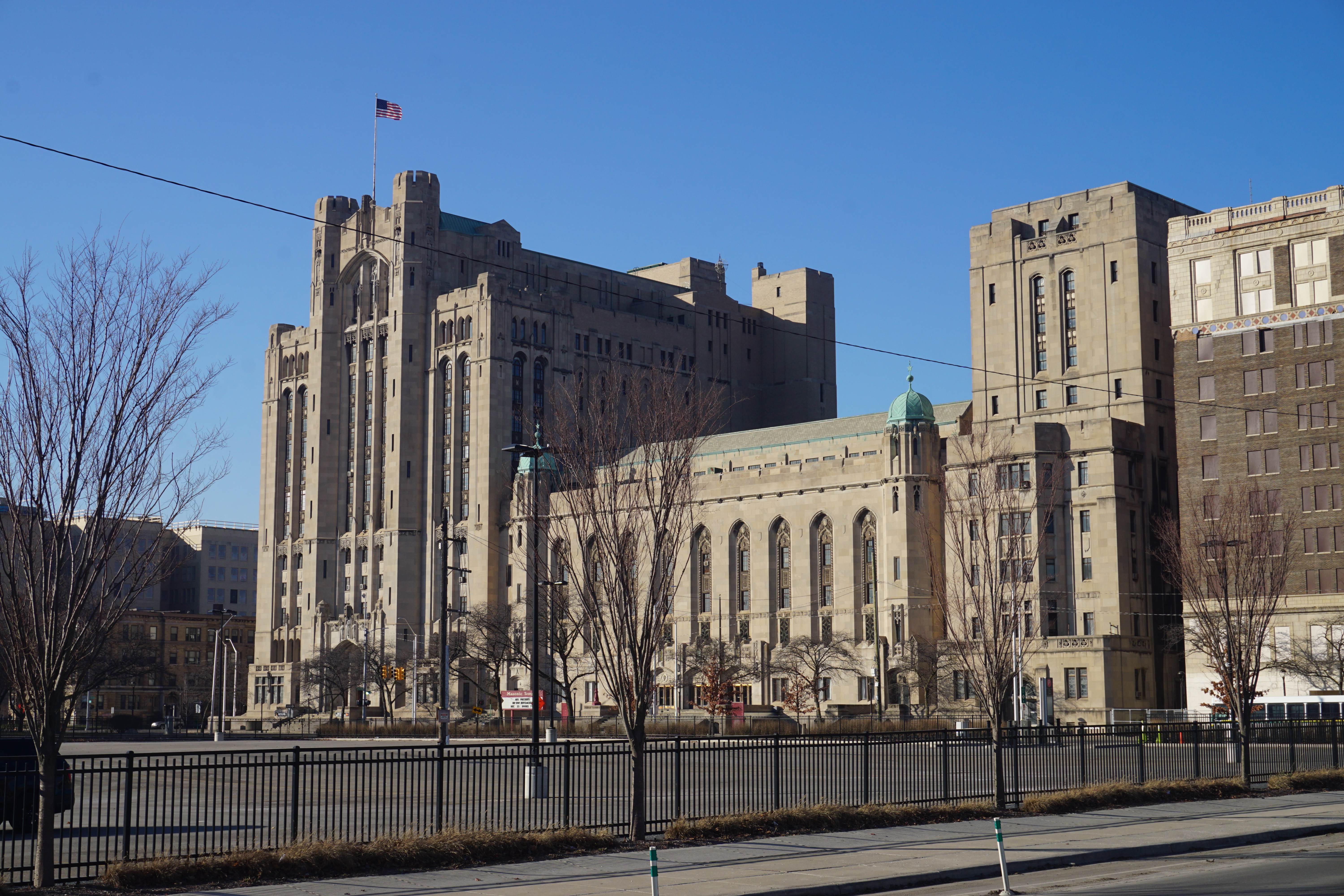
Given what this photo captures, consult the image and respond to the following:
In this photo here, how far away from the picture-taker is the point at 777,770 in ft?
90.7

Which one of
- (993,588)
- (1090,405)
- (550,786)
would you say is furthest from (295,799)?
(1090,405)

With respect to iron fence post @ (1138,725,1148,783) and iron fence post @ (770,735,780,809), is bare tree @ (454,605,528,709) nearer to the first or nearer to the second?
iron fence post @ (1138,725,1148,783)

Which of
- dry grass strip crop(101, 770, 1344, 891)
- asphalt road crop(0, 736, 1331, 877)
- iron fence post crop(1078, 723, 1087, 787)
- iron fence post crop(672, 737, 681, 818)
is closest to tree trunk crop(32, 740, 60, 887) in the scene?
asphalt road crop(0, 736, 1331, 877)

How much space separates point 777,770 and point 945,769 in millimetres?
4179

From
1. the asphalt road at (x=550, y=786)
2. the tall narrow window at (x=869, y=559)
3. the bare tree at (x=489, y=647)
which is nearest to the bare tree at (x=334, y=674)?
the bare tree at (x=489, y=647)

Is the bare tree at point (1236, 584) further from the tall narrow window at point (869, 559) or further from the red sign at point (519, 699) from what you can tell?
the tall narrow window at point (869, 559)

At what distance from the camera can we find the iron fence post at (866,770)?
28.5m

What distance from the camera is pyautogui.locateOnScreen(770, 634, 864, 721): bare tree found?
10769 cm

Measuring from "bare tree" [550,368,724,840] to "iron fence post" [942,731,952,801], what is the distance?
631cm

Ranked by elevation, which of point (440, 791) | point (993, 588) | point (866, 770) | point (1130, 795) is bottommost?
point (1130, 795)

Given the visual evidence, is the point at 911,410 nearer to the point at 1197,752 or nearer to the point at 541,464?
the point at 541,464

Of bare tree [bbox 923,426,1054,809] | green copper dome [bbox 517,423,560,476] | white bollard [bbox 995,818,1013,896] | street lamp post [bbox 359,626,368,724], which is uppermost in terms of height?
green copper dome [bbox 517,423,560,476]

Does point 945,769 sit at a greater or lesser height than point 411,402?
lesser

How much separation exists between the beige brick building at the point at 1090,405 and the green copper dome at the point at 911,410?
464 cm
